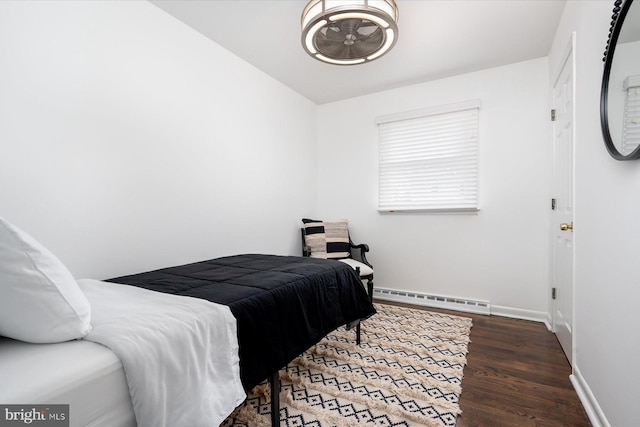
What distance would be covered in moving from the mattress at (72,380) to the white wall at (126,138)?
1102 millimetres

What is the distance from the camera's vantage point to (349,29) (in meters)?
1.89

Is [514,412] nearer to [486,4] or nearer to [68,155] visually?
[486,4]

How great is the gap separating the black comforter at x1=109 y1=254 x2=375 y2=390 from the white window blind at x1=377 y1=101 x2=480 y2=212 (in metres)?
1.71

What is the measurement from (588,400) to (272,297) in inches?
69.6

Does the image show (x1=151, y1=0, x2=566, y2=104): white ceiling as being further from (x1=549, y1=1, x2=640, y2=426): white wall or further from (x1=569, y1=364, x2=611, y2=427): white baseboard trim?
(x1=569, y1=364, x2=611, y2=427): white baseboard trim

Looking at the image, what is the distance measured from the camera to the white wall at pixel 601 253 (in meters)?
1.18

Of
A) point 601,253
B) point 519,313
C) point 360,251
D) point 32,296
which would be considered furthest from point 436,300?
point 32,296

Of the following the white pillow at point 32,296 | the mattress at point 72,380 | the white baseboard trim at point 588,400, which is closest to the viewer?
the mattress at point 72,380

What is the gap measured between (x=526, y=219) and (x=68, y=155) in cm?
380

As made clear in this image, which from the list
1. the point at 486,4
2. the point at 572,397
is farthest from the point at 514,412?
the point at 486,4

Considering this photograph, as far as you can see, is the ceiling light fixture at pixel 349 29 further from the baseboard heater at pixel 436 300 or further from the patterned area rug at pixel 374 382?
the baseboard heater at pixel 436 300

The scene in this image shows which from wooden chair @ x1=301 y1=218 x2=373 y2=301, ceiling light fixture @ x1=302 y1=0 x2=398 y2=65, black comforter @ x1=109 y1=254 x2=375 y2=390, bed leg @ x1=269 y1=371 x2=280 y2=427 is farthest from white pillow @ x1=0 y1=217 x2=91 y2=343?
wooden chair @ x1=301 y1=218 x2=373 y2=301

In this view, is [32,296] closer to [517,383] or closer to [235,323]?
[235,323]

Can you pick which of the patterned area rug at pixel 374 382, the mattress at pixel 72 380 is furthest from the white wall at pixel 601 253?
the mattress at pixel 72 380
